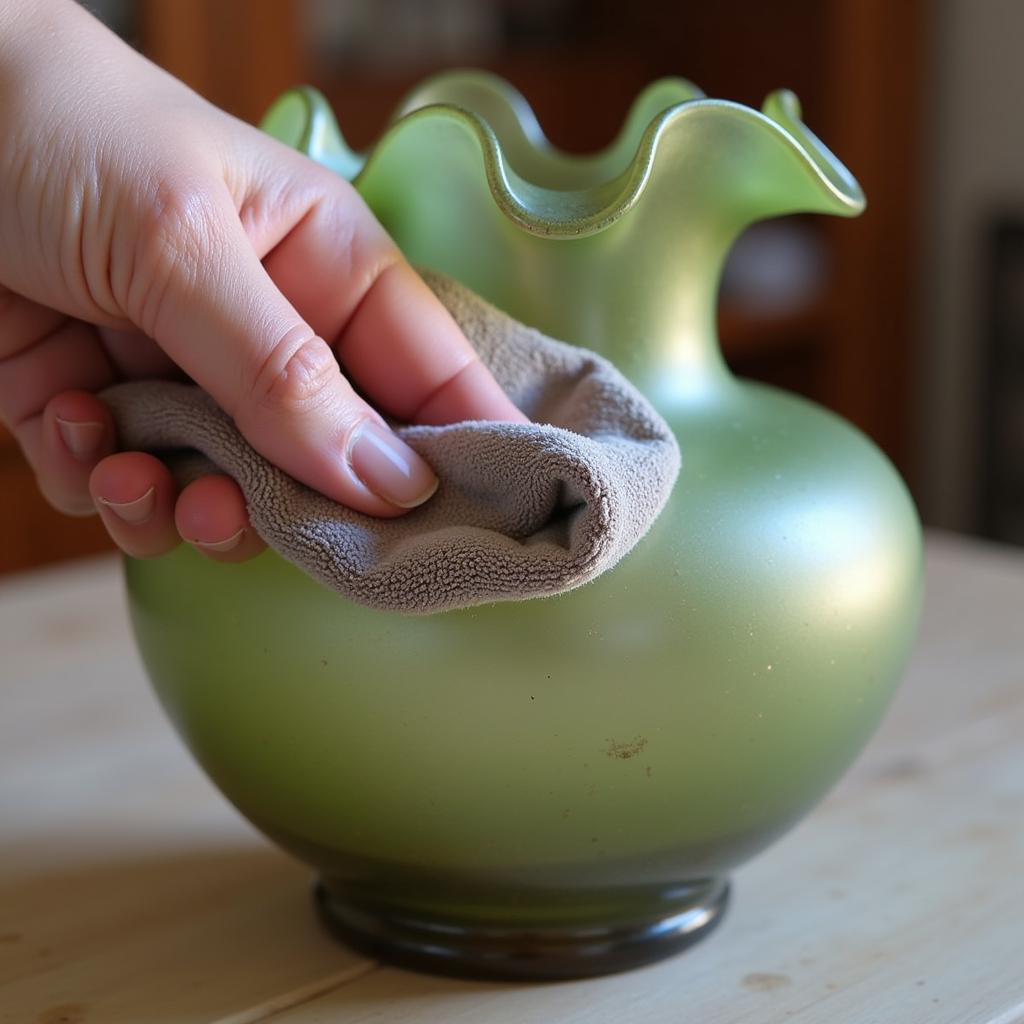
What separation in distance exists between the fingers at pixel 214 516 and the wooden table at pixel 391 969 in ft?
0.47

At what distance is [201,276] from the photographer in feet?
1.42

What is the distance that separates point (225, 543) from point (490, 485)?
75 mm

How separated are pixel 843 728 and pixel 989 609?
1.35 ft

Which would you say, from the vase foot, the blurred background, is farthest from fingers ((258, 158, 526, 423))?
the blurred background

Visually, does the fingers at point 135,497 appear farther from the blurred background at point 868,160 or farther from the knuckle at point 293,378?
the blurred background at point 868,160

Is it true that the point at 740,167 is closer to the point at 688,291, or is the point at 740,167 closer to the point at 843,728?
the point at 688,291

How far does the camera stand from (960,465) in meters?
1.85

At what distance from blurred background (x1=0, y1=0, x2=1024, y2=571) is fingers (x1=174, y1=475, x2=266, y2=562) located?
1284 millimetres

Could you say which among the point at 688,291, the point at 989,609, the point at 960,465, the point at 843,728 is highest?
the point at 688,291

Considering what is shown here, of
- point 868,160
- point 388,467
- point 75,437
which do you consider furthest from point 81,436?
point 868,160

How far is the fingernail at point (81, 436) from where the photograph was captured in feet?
1.56

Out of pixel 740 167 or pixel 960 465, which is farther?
pixel 960 465

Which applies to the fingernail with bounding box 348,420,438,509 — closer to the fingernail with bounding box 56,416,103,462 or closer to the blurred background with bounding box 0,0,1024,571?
the fingernail with bounding box 56,416,103,462

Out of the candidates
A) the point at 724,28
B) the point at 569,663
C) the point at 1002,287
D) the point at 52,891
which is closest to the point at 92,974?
the point at 52,891
